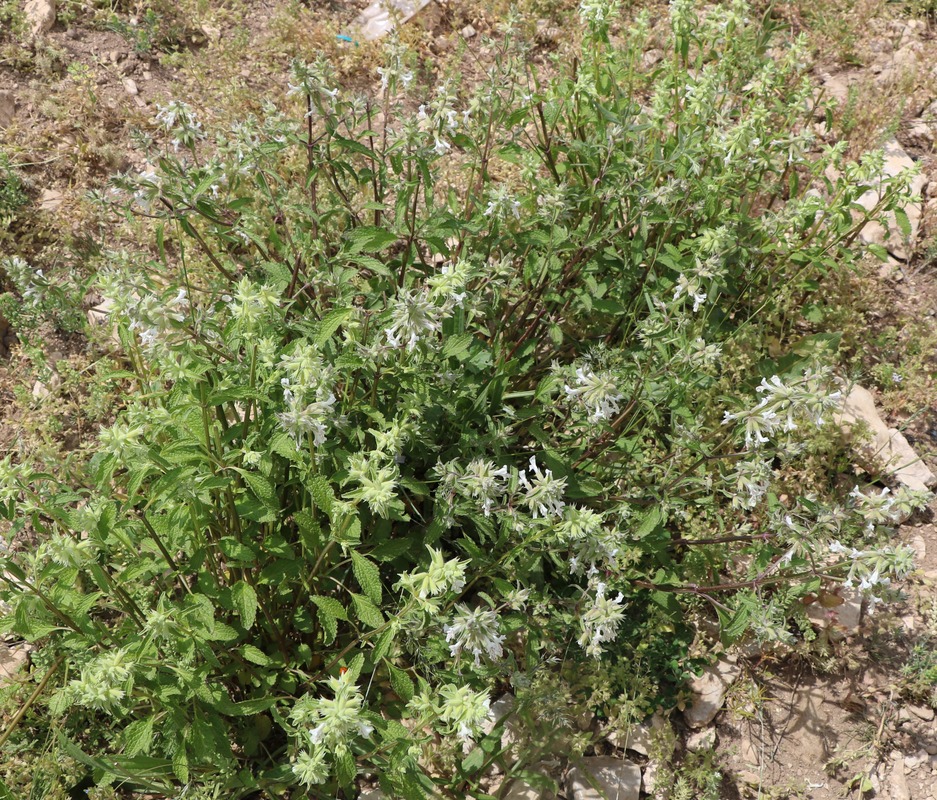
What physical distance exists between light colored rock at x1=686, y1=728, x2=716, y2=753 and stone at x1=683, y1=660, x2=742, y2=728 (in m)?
0.04

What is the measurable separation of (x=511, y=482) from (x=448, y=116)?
1.61 meters

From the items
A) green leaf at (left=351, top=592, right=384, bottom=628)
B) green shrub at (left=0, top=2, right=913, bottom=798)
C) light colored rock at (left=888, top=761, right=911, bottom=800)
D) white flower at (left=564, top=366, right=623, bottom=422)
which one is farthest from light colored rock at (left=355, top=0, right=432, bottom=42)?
light colored rock at (left=888, top=761, right=911, bottom=800)

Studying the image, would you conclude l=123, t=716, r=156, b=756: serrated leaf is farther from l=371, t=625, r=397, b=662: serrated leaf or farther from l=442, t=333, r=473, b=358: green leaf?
l=442, t=333, r=473, b=358: green leaf

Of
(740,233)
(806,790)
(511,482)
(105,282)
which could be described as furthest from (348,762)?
(740,233)

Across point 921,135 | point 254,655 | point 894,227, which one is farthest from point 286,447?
point 921,135

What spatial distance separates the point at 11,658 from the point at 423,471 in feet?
7.55

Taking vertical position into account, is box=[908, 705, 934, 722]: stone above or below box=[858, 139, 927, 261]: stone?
below

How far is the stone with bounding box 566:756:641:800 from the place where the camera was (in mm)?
3939

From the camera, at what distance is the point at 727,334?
455cm

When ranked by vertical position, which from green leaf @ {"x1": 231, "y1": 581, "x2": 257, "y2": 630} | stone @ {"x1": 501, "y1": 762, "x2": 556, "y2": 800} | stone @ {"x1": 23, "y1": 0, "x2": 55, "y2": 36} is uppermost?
stone @ {"x1": 23, "y1": 0, "x2": 55, "y2": 36}

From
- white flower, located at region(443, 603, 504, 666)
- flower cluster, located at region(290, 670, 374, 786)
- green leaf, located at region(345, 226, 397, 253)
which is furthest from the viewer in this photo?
green leaf, located at region(345, 226, 397, 253)

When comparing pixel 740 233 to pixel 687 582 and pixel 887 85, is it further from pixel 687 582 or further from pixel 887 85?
pixel 887 85

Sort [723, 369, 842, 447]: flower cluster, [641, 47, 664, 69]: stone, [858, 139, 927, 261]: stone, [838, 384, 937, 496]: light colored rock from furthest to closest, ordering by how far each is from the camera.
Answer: [641, 47, 664, 69]: stone < [858, 139, 927, 261]: stone < [838, 384, 937, 496]: light colored rock < [723, 369, 842, 447]: flower cluster

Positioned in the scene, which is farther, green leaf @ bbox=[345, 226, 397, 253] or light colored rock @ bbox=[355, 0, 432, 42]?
light colored rock @ bbox=[355, 0, 432, 42]
